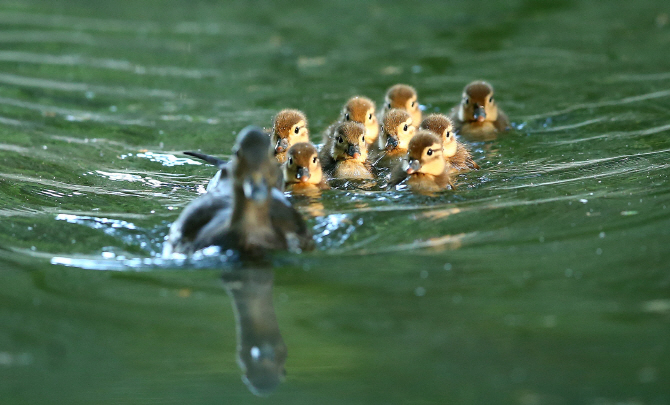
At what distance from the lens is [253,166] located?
4.61 metres

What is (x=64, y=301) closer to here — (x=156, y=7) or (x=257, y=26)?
(x=257, y=26)

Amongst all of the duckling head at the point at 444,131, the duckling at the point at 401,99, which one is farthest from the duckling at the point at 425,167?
the duckling at the point at 401,99

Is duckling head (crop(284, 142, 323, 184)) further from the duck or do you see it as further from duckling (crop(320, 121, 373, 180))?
the duck

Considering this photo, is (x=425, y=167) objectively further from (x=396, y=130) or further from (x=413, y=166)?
(x=396, y=130)

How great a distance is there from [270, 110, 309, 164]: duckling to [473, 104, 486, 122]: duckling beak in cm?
156

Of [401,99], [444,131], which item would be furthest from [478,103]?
[444,131]

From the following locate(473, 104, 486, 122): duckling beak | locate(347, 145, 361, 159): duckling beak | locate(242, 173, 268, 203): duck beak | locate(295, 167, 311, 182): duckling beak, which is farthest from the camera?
locate(473, 104, 486, 122): duckling beak

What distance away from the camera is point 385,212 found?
5641 mm

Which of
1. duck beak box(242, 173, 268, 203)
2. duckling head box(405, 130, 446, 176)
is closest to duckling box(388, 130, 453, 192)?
duckling head box(405, 130, 446, 176)

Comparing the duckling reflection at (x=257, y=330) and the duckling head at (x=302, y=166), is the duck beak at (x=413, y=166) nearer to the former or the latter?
the duckling head at (x=302, y=166)

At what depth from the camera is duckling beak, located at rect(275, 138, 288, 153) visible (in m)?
6.90

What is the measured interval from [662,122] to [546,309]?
172 inches

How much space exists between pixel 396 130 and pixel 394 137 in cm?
6

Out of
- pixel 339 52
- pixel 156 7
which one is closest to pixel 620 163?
pixel 339 52
